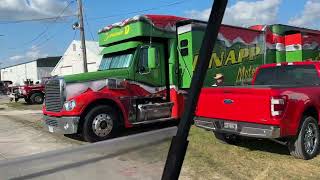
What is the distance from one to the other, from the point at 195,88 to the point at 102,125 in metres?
8.40

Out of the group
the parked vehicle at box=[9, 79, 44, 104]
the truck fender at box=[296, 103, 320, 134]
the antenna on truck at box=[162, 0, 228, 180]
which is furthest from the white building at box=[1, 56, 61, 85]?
the antenna on truck at box=[162, 0, 228, 180]

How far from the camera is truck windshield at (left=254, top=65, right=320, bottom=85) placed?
362 inches

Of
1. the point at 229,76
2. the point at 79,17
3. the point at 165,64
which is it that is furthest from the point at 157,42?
the point at 79,17

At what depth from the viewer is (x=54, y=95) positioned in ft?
37.9

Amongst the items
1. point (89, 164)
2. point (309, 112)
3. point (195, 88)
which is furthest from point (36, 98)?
point (195, 88)

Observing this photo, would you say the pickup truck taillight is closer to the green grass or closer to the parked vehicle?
the green grass

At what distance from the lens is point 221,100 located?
27.9 ft

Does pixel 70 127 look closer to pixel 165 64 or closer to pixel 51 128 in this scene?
pixel 51 128

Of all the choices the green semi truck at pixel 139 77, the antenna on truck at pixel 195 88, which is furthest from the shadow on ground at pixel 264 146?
the antenna on truck at pixel 195 88

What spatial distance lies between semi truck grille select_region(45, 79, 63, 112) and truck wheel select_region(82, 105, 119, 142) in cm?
87

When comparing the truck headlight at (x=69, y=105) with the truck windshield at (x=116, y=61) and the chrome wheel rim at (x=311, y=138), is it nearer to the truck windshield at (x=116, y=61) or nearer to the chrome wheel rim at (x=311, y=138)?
the truck windshield at (x=116, y=61)

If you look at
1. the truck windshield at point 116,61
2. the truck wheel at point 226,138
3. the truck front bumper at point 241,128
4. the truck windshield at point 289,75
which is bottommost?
the truck wheel at point 226,138

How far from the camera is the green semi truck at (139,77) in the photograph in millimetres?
11094

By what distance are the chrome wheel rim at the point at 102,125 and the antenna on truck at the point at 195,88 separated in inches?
323
